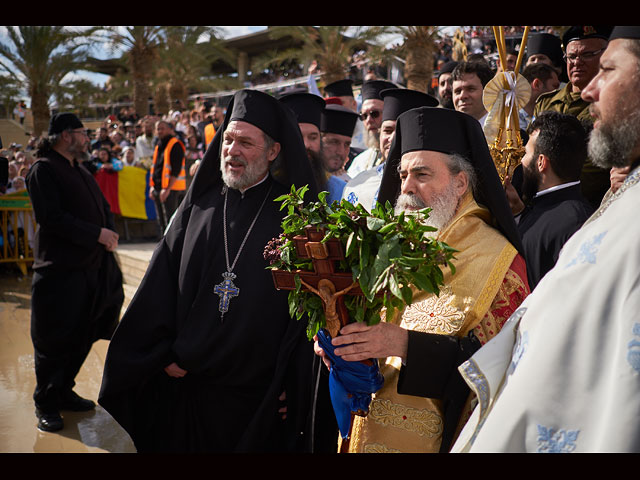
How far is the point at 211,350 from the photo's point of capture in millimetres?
3293

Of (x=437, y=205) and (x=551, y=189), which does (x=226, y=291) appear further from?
(x=551, y=189)

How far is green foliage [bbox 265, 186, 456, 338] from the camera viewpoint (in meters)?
1.93

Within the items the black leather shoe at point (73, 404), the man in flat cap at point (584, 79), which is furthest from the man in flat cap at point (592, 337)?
the black leather shoe at point (73, 404)

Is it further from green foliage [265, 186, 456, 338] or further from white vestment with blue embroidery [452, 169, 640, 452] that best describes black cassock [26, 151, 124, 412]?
white vestment with blue embroidery [452, 169, 640, 452]

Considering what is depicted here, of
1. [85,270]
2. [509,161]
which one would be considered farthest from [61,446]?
[509,161]

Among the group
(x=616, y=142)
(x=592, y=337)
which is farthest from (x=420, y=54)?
(x=592, y=337)

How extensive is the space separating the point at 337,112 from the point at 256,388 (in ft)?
10.1

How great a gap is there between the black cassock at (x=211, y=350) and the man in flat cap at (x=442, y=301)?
2.54 feet

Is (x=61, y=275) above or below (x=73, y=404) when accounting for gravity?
above

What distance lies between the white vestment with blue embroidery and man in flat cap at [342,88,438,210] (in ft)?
8.56

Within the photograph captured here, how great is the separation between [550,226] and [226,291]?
1.78 meters

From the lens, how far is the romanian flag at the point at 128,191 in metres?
13.3

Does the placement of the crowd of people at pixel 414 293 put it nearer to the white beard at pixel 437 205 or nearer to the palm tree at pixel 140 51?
the white beard at pixel 437 205

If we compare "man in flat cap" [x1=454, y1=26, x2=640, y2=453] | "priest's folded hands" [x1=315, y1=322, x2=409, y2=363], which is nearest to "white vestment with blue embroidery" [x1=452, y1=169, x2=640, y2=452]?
"man in flat cap" [x1=454, y1=26, x2=640, y2=453]
